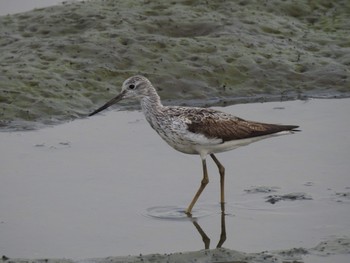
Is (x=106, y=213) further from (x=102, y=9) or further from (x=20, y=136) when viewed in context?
(x=102, y=9)

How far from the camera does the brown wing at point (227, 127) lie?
1074 centimetres

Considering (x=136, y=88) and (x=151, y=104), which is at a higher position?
(x=136, y=88)

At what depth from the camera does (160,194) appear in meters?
10.8

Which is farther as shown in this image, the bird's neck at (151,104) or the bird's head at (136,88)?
the bird's head at (136,88)

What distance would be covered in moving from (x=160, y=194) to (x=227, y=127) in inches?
42.5

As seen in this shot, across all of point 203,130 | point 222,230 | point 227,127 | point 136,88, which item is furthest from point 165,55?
point 222,230

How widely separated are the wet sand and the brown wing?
634mm

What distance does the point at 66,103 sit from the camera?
547 inches

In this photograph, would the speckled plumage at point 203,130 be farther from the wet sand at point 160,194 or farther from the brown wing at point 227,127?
the wet sand at point 160,194

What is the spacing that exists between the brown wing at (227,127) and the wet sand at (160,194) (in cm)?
63

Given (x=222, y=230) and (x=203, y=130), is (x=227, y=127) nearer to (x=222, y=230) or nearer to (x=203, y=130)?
(x=203, y=130)

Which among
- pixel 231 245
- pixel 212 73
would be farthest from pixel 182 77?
pixel 231 245

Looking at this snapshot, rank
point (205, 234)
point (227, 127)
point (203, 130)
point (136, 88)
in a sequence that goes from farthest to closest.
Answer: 1. point (136, 88)
2. point (227, 127)
3. point (203, 130)
4. point (205, 234)

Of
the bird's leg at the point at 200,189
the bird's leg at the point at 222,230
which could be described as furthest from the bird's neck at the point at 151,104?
the bird's leg at the point at 222,230
